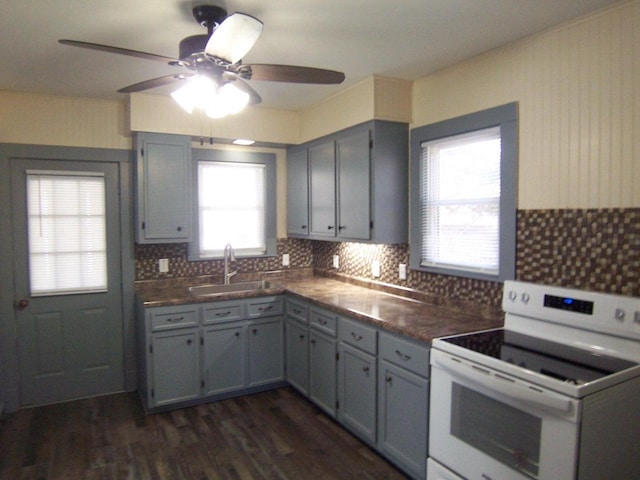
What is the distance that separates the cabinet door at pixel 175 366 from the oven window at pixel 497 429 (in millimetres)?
2080

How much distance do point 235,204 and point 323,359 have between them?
170cm

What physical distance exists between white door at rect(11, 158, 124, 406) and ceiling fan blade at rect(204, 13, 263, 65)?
2.36 m

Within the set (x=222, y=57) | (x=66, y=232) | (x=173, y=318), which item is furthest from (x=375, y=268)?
(x=66, y=232)

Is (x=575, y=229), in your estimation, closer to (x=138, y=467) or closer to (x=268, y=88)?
Result: (x=268, y=88)

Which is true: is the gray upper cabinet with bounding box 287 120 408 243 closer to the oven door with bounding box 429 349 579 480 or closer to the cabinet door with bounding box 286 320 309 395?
the cabinet door with bounding box 286 320 309 395

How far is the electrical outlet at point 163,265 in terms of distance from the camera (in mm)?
3896

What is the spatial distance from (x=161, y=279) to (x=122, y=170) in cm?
96

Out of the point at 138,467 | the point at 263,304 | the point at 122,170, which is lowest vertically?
the point at 138,467

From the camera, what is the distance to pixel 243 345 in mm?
3658

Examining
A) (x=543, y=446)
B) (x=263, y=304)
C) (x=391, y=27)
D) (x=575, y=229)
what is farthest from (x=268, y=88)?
(x=543, y=446)

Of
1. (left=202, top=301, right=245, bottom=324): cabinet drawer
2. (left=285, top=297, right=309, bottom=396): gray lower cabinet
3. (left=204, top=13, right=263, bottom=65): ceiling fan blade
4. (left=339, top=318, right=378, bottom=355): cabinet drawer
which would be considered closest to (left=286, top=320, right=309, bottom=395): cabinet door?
(left=285, top=297, right=309, bottom=396): gray lower cabinet

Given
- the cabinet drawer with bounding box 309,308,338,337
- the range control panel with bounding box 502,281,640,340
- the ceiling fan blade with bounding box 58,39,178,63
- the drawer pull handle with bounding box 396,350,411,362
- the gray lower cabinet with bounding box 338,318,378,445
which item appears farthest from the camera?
the cabinet drawer with bounding box 309,308,338,337

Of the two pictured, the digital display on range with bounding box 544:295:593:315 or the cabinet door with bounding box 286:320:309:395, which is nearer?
the digital display on range with bounding box 544:295:593:315

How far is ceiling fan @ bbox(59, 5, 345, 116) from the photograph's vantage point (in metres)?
1.67
